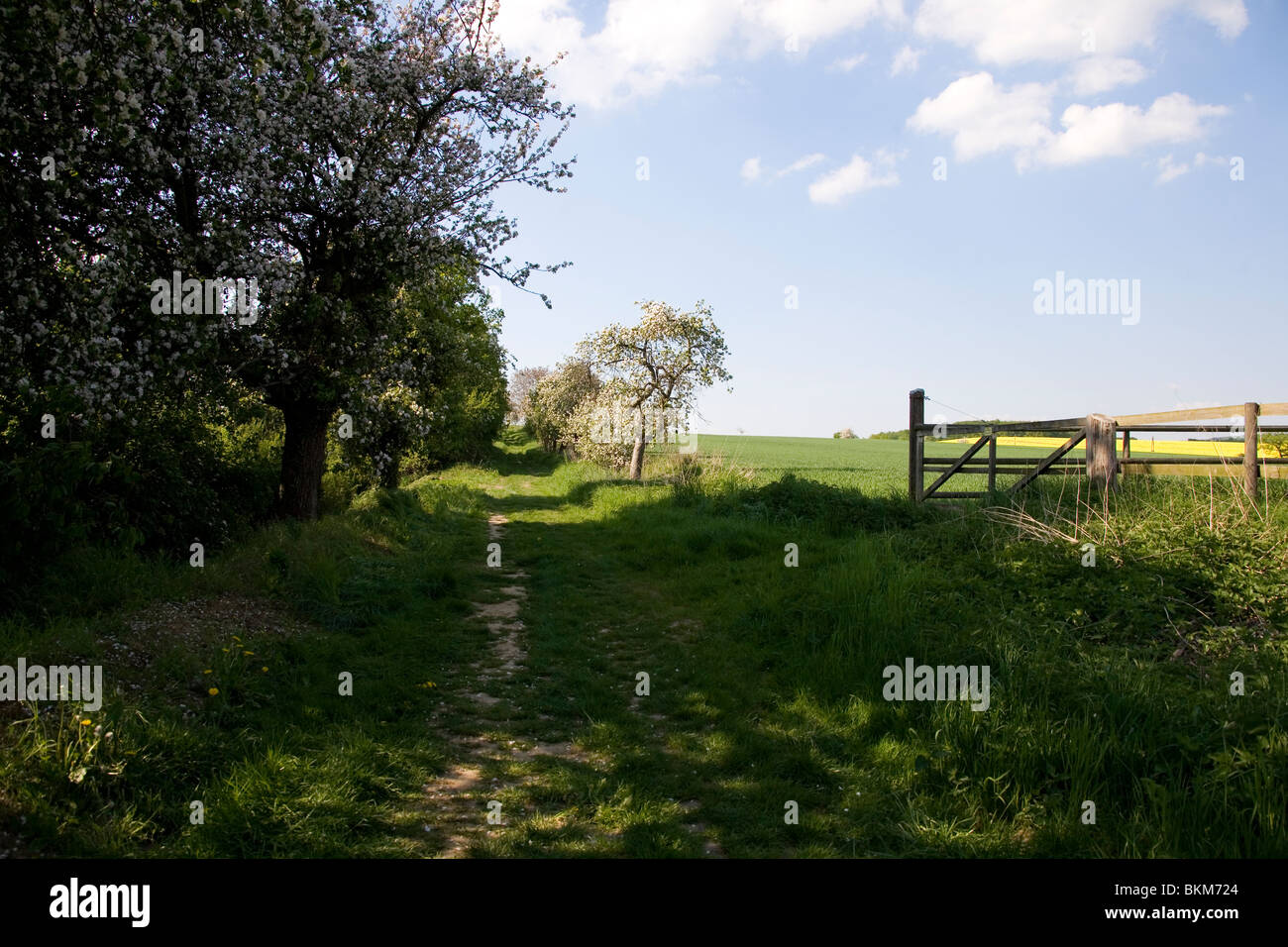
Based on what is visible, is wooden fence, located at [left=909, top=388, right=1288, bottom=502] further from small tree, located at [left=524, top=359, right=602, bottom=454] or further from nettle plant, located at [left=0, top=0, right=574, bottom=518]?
small tree, located at [left=524, top=359, right=602, bottom=454]

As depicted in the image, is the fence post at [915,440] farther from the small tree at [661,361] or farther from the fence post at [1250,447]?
the small tree at [661,361]

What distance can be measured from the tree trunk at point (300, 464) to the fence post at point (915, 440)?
10.8m

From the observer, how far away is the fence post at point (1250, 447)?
8.82 metres

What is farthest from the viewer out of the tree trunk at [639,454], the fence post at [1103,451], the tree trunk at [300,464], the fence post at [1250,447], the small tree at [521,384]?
the small tree at [521,384]

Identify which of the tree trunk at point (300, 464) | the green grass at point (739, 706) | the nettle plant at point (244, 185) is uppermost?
the nettle plant at point (244, 185)

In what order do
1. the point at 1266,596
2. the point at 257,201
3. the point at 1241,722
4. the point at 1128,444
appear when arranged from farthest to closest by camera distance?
the point at 1128,444, the point at 257,201, the point at 1266,596, the point at 1241,722

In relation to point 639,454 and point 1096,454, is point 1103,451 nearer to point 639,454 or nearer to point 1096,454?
point 1096,454

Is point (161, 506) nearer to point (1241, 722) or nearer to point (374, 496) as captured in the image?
point (374, 496)

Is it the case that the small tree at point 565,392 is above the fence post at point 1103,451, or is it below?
above

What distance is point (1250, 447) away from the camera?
29.2 ft

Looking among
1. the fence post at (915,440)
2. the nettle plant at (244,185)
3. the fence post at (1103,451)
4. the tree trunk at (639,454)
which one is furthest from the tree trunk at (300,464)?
the tree trunk at (639,454)
